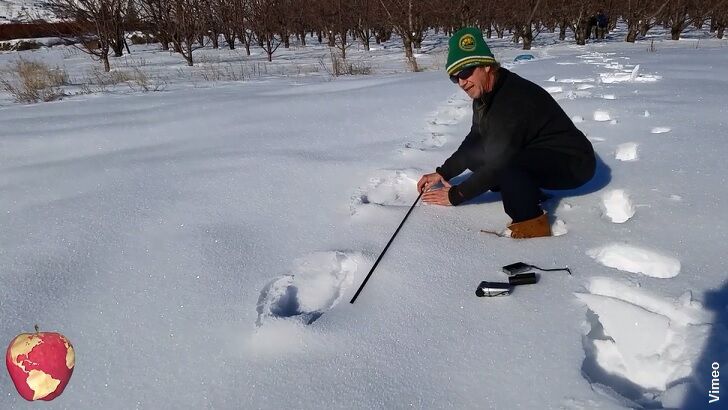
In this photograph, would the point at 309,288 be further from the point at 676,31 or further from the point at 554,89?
the point at 676,31

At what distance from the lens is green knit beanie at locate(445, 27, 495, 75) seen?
4.84 feet

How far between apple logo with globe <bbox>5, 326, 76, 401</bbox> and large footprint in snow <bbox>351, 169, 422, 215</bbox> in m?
1.16

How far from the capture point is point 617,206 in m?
1.84

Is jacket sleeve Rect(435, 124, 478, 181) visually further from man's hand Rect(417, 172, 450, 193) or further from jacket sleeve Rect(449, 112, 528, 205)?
jacket sleeve Rect(449, 112, 528, 205)

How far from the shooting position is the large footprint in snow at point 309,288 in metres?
1.25

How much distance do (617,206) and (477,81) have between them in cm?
85

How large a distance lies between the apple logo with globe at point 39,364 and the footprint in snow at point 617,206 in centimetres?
182

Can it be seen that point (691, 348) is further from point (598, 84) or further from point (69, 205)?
point (598, 84)

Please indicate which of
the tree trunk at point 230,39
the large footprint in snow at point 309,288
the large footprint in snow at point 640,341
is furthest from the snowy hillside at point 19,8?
the large footprint in snow at point 640,341

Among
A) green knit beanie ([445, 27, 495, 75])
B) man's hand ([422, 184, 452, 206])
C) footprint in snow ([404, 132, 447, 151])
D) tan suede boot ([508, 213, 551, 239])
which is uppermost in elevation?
green knit beanie ([445, 27, 495, 75])

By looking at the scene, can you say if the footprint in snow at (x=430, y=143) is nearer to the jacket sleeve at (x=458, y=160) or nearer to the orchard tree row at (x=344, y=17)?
the jacket sleeve at (x=458, y=160)

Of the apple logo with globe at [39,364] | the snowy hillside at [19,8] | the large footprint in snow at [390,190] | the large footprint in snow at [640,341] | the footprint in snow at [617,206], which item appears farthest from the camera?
the snowy hillside at [19,8]

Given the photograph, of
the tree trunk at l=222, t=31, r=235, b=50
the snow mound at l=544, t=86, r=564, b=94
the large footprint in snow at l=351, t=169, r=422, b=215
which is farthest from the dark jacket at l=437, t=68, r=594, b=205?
the tree trunk at l=222, t=31, r=235, b=50

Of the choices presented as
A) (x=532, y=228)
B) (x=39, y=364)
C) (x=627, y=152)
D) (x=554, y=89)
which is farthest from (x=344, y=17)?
(x=39, y=364)
